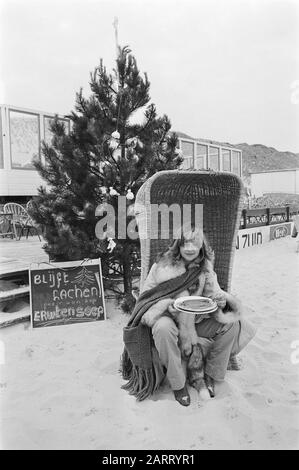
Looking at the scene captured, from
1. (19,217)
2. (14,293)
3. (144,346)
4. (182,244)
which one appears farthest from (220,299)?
(19,217)

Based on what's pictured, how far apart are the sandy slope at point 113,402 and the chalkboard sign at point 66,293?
0.14 metres

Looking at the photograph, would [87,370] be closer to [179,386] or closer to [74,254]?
[179,386]

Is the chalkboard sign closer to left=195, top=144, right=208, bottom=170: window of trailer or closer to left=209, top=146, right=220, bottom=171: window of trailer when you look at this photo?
left=195, top=144, right=208, bottom=170: window of trailer

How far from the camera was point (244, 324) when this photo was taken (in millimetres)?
2207

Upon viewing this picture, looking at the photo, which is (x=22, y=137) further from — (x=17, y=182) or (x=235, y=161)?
(x=235, y=161)

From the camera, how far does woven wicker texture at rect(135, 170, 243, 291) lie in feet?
Result: 8.81

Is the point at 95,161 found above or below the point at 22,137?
below

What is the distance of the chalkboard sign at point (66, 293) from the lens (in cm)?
329

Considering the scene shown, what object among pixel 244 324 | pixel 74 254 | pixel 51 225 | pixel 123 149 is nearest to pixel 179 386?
pixel 244 324

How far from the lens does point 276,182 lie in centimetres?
1911

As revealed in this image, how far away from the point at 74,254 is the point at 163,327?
60.7 inches

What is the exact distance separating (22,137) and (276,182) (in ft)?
47.6

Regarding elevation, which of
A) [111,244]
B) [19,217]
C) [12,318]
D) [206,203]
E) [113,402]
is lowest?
[113,402]

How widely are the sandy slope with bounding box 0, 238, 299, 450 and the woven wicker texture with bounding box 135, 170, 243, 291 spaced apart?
73 centimetres
